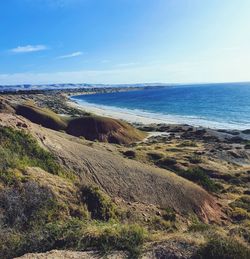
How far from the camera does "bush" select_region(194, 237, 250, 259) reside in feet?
29.7

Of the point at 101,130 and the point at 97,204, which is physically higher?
the point at 97,204

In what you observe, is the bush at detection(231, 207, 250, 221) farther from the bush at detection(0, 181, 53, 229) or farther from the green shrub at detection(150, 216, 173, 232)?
the bush at detection(0, 181, 53, 229)

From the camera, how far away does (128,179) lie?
19.7 meters

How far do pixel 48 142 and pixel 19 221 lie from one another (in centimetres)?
829

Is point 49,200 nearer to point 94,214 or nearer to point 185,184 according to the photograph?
point 94,214

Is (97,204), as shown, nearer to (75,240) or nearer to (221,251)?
(75,240)

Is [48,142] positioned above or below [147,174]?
above

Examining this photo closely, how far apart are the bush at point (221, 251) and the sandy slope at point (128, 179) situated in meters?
8.95

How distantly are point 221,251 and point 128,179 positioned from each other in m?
10.8

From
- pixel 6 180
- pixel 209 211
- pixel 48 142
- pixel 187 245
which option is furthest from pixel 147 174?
pixel 187 245

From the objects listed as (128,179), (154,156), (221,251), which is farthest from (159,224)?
(154,156)

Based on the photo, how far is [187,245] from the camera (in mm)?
9609

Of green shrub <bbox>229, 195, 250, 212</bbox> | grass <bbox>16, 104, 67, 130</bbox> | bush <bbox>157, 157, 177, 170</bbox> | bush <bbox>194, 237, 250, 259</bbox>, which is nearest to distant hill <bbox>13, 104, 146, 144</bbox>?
grass <bbox>16, 104, 67, 130</bbox>

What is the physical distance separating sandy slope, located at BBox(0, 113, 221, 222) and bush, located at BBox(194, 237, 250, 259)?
8953 millimetres
